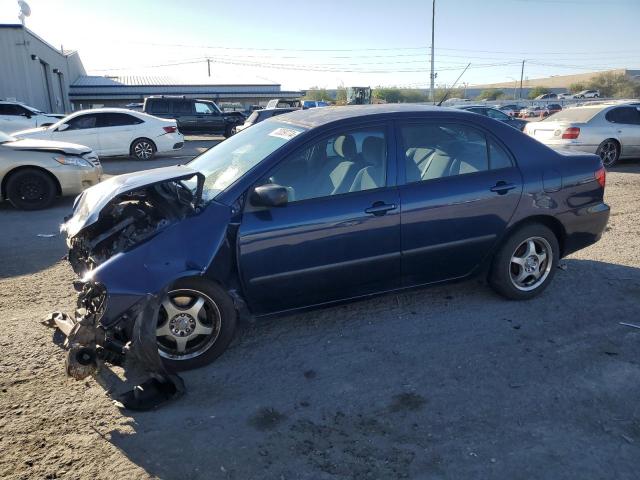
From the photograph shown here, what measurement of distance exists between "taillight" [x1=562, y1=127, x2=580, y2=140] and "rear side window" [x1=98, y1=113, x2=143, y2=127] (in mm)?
11775

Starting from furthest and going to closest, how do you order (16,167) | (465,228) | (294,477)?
1. (16,167)
2. (465,228)
3. (294,477)

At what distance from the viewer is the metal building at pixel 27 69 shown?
1081 inches

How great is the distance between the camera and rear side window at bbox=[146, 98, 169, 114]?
23.0 meters

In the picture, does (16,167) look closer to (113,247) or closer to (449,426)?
(113,247)

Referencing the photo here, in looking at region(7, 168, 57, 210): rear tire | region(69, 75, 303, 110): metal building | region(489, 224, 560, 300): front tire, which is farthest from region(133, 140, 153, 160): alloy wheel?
region(69, 75, 303, 110): metal building

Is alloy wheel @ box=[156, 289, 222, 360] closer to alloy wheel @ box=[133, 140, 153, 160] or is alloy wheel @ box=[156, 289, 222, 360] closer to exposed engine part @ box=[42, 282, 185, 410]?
exposed engine part @ box=[42, 282, 185, 410]

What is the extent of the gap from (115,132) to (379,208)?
13111 mm

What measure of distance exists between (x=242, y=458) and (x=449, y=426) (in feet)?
3.83

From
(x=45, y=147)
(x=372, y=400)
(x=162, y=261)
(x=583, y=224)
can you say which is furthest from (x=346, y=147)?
(x=45, y=147)

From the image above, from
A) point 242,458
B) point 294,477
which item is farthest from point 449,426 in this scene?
point 242,458

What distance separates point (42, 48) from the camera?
33.5m

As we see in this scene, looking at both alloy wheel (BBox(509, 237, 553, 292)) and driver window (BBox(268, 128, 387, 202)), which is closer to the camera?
driver window (BBox(268, 128, 387, 202))

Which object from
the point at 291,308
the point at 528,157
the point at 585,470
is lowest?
the point at 585,470

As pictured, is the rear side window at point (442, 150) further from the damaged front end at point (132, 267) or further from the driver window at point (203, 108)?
the driver window at point (203, 108)
